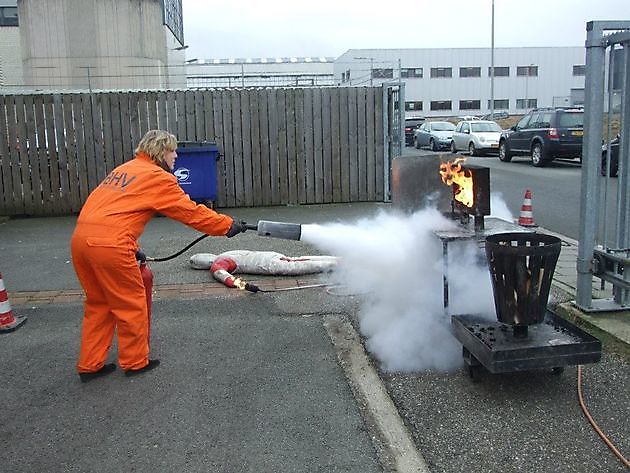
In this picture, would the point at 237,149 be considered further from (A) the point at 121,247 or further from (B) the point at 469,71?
(B) the point at 469,71

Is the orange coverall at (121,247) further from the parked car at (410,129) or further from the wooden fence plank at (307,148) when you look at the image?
the parked car at (410,129)

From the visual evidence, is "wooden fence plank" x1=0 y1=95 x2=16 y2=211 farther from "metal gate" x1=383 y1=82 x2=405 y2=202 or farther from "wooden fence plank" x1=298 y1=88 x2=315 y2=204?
"metal gate" x1=383 y1=82 x2=405 y2=202

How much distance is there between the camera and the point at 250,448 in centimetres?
339

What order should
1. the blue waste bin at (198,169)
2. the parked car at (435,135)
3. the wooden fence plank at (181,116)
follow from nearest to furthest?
the blue waste bin at (198,169), the wooden fence plank at (181,116), the parked car at (435,135)

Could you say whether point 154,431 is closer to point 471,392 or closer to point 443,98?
point 471,392

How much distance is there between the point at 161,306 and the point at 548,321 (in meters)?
3.60

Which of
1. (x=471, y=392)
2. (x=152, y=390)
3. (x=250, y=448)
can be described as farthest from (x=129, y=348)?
(x=471, y=392)

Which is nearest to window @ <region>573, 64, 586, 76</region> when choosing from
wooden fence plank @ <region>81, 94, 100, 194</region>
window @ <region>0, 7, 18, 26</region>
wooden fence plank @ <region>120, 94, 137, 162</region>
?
window @ <region>0, 7, 18, 26</region>

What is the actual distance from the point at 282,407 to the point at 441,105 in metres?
59.4

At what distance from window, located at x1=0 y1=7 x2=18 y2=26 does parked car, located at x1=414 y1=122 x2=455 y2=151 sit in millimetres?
20544

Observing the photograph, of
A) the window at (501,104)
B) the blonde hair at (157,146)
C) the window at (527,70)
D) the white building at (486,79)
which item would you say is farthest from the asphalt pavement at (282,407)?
the window at (527,70)

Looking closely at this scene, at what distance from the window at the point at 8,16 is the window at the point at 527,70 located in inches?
1787

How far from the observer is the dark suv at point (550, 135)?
60.8ft

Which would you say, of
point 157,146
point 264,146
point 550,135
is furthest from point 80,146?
point 550,135
